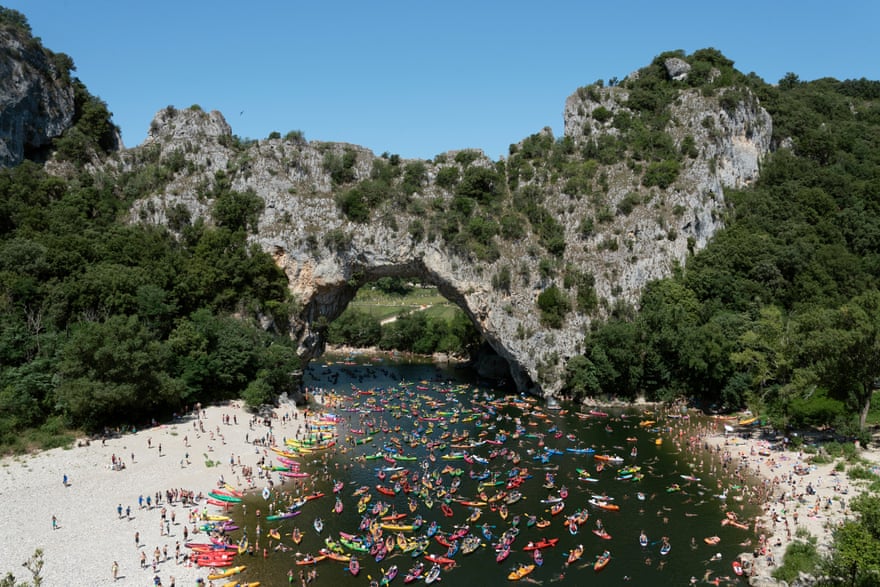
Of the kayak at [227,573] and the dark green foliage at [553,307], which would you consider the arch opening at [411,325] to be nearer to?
the dark green foliage at [553,307]

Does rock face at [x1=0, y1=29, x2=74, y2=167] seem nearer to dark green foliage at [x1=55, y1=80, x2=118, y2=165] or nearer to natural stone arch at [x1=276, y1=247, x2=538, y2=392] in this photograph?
dark green foliage at [x1=55, y1=80, x2=118, y2=165]

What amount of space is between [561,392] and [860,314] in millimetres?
34666

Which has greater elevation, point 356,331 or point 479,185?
point 479,185

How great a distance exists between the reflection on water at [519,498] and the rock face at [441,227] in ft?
44.0

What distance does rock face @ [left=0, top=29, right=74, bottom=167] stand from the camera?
74.4 metres

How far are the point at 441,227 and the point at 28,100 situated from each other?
56.8m

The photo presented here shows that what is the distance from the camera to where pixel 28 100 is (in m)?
77.1

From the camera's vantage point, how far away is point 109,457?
47.9 metres

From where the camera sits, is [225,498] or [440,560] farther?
[225,498]

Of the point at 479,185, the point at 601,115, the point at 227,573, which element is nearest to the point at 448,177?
the point at 479,185

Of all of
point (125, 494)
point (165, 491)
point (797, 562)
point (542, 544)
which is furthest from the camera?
point (165, 491)

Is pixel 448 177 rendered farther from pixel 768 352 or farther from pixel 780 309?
pixel 768 352

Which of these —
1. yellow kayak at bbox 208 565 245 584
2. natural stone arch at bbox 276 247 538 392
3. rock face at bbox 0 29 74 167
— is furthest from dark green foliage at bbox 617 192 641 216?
rock face at bbox 0 29 74 167

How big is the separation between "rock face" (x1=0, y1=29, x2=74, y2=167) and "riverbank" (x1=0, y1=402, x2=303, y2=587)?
4691 centimetres
